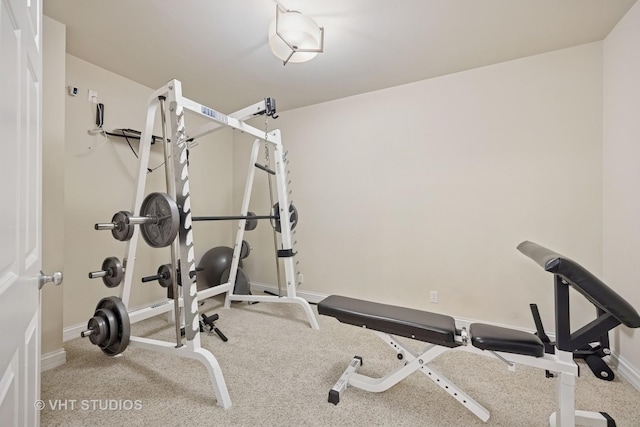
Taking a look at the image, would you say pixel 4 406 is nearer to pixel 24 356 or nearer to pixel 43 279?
pixel 24 356

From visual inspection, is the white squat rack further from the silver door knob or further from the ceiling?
the silver door knob

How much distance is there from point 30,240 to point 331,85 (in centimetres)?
270

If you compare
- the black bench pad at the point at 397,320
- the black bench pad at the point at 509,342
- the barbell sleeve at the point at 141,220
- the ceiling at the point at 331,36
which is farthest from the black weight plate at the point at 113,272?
the black bench pad at the point at 509,342

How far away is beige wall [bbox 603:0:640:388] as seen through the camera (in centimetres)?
174

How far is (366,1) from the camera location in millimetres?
Answer: 1757

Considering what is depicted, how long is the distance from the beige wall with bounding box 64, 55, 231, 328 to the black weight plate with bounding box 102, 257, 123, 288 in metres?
0.69

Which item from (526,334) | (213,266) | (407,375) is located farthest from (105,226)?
(526,334)

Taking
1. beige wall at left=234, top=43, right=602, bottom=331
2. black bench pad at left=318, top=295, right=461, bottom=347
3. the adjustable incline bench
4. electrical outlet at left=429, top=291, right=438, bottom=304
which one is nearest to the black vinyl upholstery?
the adjustable incline bench

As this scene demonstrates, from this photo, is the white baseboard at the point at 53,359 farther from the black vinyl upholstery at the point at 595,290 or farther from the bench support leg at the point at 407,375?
the black vinyl upholstery at the point at 595,290

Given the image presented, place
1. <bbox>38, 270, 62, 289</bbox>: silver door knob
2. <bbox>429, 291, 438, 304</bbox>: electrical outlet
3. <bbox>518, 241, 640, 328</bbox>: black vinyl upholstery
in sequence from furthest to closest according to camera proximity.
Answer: <bbox>429, 291, 438, 304</bbox>: electrical outlet < <bbox>518, 241, 640, 328</bbox>: black vinyl upholstery < <bbox>38, 270, 62, 289</bbox>: silver door knob

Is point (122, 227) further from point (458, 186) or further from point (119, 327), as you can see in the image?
point (458, 186)

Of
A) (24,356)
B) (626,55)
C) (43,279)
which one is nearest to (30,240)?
(43,279)

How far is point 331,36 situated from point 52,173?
89.8 inches

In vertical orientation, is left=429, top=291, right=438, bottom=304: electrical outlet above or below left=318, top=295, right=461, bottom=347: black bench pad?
below
